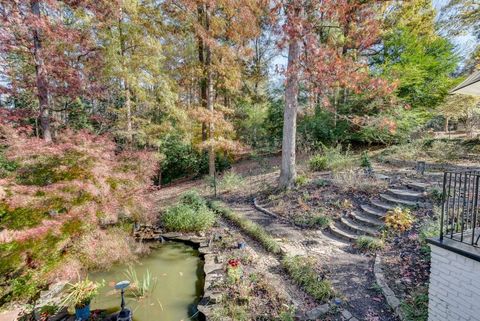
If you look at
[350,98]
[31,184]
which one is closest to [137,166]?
[31,184]

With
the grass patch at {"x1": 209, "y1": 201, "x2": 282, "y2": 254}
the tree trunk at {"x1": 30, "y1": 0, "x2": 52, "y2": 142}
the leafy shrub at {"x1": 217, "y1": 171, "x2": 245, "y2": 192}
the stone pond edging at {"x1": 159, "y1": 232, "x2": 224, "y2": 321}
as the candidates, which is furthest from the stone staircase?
the tree trunk at {"x1": 30, "y1": 0, "x2": 52, "y2": 142}

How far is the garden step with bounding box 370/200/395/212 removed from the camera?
546 cm

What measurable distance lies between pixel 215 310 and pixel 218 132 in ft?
26.0

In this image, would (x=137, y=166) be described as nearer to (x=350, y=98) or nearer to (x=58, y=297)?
(x=58, y=297)

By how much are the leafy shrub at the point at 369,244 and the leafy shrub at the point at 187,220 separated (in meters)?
3.59

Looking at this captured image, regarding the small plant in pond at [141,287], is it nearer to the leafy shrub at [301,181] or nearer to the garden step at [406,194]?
the leafy shrub at [301,181]

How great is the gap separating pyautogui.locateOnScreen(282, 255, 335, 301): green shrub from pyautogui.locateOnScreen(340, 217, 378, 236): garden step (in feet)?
5.38

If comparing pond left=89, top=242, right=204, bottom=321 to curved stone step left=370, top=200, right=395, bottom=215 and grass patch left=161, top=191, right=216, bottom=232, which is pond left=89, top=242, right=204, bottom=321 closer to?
grass patch left=161, top=191, right=216, bottom=232

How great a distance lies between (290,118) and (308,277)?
5.08m

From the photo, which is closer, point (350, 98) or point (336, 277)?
point (336, 277)

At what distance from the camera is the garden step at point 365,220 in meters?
5.09

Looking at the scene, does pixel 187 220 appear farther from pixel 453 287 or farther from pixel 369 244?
pixel 453 287

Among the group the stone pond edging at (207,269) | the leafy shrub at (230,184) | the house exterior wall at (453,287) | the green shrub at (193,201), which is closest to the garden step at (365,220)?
the house exterior wall at (453,287)

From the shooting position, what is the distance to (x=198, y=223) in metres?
6.31
